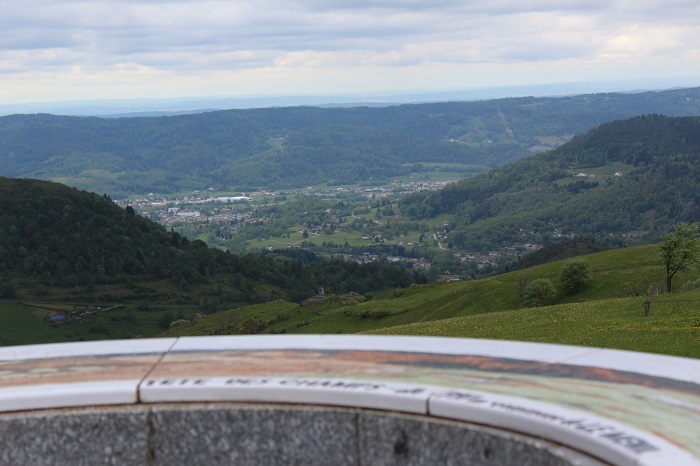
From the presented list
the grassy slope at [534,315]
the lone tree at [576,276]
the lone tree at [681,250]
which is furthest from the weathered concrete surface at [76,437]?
the lone tree at [576,276]

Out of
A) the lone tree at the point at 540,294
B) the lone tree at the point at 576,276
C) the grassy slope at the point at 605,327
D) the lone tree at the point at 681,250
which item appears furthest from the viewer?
the lone tree at the point at 576,276

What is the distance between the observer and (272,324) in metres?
118

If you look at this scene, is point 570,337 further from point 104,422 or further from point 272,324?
point 272,324

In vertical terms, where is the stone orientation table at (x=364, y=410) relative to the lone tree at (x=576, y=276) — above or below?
above

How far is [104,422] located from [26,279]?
20339cm

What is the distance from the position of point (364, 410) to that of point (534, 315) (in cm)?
4051

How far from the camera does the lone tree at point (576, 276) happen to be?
75875 millimetres

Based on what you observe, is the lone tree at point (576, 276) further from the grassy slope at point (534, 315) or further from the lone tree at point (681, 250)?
the lone tree at point (681, 250)

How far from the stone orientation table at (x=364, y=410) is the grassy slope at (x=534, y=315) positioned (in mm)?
18791

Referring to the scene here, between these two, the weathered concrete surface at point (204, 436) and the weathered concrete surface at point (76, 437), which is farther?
the weathered concrete surface at point (76, 437)

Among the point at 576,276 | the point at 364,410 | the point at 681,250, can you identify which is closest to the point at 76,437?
the point at 364,410

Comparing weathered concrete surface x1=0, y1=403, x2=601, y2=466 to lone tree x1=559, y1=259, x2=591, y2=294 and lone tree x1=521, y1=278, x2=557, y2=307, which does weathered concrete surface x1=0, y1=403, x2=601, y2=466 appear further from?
lone tree x1=559, y1=259, x2=591, y2=294

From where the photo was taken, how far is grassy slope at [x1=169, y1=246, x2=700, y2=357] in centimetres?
3297

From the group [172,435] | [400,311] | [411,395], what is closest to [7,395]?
[172,435]
